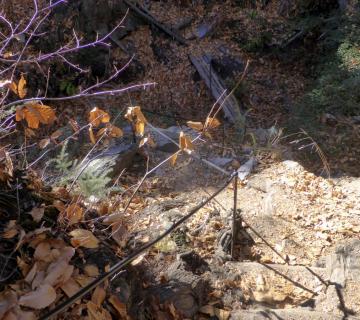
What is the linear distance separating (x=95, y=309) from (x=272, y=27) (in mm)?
9143

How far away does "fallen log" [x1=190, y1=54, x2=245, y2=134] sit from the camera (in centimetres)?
755

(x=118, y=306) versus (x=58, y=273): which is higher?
(x=58, y=273)

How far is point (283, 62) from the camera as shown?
9766 millimetres

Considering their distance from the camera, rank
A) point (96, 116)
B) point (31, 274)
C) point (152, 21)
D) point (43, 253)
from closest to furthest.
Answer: point (31, 274) < point (43, 253) < point (96, 116) < point (152, 21)

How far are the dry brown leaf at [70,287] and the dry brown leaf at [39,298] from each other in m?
0.11

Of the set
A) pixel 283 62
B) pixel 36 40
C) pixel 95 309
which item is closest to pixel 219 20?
pixel 283 62

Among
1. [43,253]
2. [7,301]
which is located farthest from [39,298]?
[43,253]

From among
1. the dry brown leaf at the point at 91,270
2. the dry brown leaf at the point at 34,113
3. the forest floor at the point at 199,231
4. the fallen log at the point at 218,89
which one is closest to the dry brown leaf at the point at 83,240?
the forest floor at the point at 199,231

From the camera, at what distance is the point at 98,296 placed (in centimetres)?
225

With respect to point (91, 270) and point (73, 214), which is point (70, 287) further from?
point (73, 214)

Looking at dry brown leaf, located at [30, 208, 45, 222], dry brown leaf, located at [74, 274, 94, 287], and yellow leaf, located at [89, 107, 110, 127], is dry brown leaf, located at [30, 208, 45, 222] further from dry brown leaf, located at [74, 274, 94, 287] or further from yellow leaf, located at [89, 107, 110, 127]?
yellow leaf, located at [89, 107, 110, 127]

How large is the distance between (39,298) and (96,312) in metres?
0.32

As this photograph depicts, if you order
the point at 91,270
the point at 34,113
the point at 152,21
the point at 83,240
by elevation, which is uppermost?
the point at 34,113

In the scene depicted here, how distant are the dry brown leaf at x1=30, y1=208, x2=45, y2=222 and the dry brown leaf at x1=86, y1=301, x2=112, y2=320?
1.83 ft
